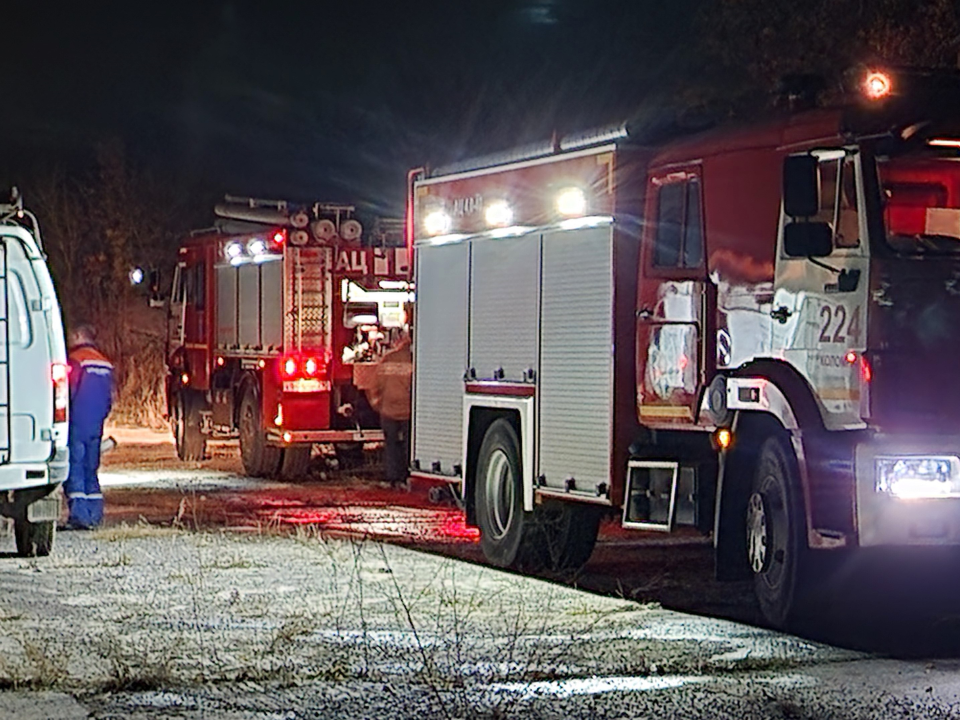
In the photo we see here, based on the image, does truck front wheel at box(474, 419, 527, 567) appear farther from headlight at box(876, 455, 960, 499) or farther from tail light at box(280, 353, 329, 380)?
tail light at box(280, 353, 329, 380)

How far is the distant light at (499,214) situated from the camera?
13.9 meters

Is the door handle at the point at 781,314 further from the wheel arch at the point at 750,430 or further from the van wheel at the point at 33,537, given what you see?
the van wheel at the point at 33,537

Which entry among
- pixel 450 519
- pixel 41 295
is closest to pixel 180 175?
pixel 450 519

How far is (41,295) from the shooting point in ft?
43.5

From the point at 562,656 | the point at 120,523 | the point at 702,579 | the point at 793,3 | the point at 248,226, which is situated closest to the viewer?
the point at 562,656

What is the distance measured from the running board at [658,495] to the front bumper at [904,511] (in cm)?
195

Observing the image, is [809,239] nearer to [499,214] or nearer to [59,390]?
[499,214]

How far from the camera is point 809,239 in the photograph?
1034 cm

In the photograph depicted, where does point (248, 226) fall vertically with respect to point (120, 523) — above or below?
above

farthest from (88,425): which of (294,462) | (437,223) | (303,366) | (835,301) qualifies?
(835,301)

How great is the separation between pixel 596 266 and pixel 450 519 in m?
5.21

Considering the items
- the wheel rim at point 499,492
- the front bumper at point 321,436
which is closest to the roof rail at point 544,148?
the wheel rim at point 499,492

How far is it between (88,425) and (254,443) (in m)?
5.45

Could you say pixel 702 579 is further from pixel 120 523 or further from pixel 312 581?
pixel 120 523
